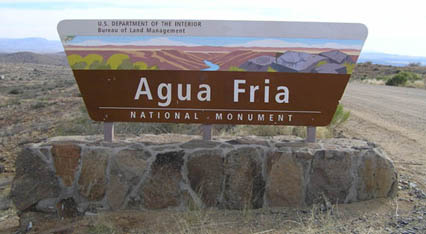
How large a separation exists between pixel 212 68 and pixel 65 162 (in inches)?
77.8

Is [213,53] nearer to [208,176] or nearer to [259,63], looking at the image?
[259,63]

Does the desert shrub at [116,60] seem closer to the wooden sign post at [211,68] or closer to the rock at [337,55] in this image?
the wooden sign post at [211,68]

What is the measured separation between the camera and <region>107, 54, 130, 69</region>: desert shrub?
528 cm

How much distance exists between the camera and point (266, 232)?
4.45m

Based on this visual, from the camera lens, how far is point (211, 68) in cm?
527

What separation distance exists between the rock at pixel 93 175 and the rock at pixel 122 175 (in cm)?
9

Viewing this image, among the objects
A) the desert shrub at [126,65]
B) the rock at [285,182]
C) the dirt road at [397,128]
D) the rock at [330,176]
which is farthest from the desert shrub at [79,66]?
the dirt road at [397,128]

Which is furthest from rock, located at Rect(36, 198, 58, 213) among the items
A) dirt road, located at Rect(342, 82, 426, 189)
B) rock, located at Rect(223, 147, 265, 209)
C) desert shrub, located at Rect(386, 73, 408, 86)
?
desert shrub, located at Rect(386, 73, 408, 86)

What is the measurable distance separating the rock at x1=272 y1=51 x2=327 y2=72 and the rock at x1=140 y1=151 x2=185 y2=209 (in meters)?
1.67

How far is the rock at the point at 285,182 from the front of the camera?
5.09 m

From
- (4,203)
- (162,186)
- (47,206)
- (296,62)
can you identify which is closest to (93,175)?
(47,206)

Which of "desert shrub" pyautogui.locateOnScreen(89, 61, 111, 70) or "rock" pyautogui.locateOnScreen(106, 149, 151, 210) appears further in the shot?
"desert shrub" pyautogui.locateOnScreen(89, 61, 111, 70)

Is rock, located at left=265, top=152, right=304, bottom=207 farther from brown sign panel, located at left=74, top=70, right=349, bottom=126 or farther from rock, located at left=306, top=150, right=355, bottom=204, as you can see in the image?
brown sign panel, located at left=74, top=70, right=349, bottom=126

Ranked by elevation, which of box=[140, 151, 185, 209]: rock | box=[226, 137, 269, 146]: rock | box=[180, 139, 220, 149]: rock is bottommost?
box=[140, 151, 185, 209]: rock
